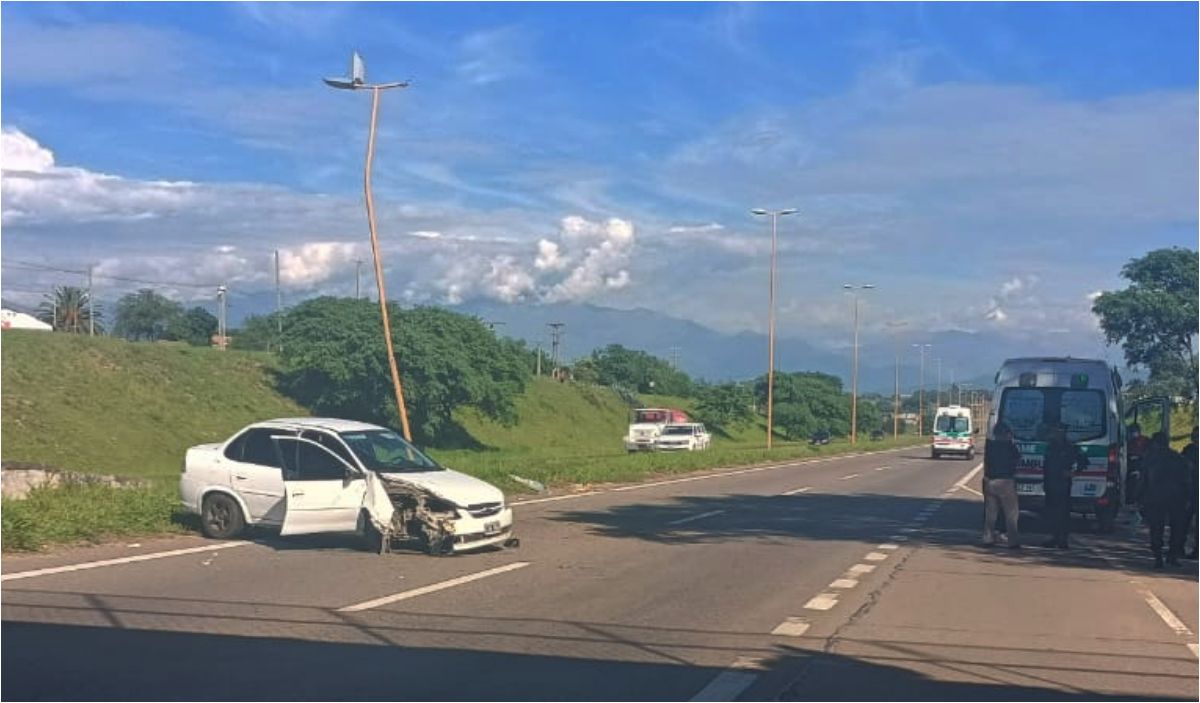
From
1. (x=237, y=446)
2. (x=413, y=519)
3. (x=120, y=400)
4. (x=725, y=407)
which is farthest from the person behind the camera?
(x=725, y=407)

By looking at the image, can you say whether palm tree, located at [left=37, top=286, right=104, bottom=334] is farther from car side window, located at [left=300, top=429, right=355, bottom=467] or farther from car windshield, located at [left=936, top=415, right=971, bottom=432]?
car side window, located at [left=300, top=429, right=355, bottom=467]

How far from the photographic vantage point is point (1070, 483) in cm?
1803

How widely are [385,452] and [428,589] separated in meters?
4.26

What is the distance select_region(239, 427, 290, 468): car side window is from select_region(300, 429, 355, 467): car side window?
35 centimetres

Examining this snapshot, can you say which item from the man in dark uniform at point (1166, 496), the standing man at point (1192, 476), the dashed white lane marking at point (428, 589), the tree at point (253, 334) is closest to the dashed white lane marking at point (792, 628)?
the dashed white lane marking at point (428, 589)

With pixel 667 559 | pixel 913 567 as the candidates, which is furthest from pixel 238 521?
pixel 913 567

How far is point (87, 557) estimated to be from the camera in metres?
14.2

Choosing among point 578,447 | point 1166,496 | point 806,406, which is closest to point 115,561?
point 1166,496

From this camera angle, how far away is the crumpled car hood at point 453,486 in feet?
49.4

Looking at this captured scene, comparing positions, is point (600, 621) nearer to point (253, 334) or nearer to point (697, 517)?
point (697, 517)

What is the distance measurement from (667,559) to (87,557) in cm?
649

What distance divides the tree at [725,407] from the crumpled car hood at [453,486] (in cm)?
7694

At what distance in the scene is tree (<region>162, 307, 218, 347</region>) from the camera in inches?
4104

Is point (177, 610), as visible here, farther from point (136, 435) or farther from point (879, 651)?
point (136, 435)
